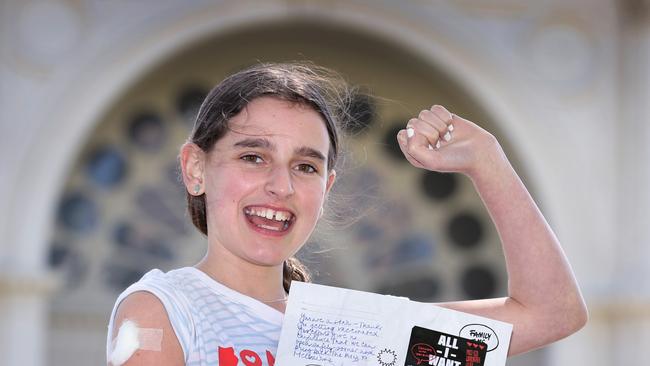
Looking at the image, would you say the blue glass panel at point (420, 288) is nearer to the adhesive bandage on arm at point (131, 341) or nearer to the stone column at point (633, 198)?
the stone column at point (633, 198)

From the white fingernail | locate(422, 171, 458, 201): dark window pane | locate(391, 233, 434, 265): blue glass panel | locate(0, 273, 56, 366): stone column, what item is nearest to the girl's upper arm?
the white fingernail

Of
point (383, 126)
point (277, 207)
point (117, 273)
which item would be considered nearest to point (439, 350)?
point (277, 207)

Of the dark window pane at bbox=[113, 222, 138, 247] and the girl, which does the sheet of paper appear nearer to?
the girl

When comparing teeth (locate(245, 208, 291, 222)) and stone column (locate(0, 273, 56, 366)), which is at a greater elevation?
stone column (locate(0, 273, 56, 366))

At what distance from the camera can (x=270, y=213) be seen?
1.76 m

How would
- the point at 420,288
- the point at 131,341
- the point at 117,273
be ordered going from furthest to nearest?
the point at 420,288
the point at 117,273
the point at 131,341

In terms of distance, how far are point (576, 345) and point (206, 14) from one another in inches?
184

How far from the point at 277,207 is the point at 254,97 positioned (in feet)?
0.57

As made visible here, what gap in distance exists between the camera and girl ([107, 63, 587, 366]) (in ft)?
5.76

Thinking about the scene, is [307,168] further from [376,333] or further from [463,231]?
[463,231]

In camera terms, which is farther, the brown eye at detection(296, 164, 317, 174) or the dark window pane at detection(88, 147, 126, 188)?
the dark window pane at detection(88, 147, 126, 188)

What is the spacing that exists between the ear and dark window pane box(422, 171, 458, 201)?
1112 cm

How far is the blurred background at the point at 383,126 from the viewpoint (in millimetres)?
11336

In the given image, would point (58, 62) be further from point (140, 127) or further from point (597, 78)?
point (597, 78)
